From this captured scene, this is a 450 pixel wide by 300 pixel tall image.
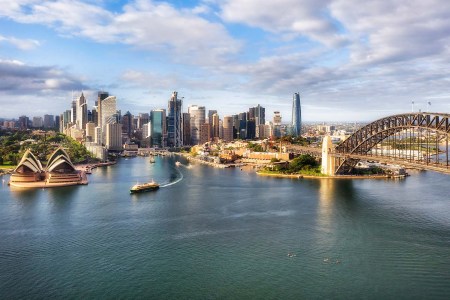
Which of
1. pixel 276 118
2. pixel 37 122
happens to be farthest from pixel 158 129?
pixel 37 122

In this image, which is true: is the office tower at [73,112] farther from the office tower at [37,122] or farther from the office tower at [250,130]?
the office tower at [250,130]

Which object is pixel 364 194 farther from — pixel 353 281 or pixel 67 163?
pixel 67 163

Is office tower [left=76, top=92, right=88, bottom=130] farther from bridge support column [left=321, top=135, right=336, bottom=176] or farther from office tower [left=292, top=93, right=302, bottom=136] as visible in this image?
bridge support column [left=321, top=135, right=336, bottom=176]

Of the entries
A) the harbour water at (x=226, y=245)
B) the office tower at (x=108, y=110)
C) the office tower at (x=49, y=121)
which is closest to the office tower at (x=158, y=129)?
the office tower at (x=108, y=110)

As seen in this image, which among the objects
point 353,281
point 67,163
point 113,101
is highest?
point 113,101

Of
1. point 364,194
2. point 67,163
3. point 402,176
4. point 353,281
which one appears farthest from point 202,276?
point 402,176

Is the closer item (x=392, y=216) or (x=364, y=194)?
(x=392, y=216)
